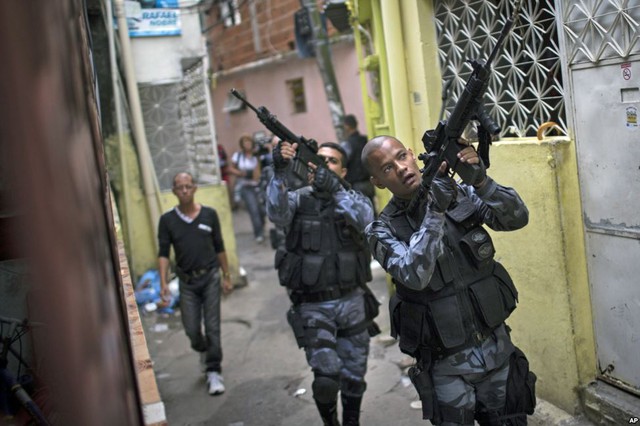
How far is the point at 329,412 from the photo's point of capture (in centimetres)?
427

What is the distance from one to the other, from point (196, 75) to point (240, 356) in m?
4.18

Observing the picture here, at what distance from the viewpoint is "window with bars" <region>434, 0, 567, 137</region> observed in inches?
150

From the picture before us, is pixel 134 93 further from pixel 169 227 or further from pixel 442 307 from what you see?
pixel 442 307

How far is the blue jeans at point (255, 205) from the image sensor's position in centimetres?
1159

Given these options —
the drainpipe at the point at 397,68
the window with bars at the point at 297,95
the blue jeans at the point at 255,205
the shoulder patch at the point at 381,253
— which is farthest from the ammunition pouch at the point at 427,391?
the window with bars at the point at 297,95

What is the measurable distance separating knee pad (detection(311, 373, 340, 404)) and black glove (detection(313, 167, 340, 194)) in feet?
3.87

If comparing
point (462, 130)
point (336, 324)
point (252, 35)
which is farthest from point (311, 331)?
point (252, 35)

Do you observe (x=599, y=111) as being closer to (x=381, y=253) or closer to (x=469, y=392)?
(x=381, y=253)

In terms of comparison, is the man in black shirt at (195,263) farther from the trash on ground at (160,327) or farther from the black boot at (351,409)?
the trash on ground at (160,327)

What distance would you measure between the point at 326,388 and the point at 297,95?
1272cm

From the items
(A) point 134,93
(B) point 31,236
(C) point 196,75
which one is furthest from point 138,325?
(C) point 196,75

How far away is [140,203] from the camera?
28.4 ft

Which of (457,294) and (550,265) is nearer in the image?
(457,294)

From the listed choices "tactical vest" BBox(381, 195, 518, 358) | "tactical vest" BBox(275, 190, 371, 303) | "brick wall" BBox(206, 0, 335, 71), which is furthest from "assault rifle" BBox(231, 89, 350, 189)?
"brick wall" BBox(206, 0, 335, 71)
